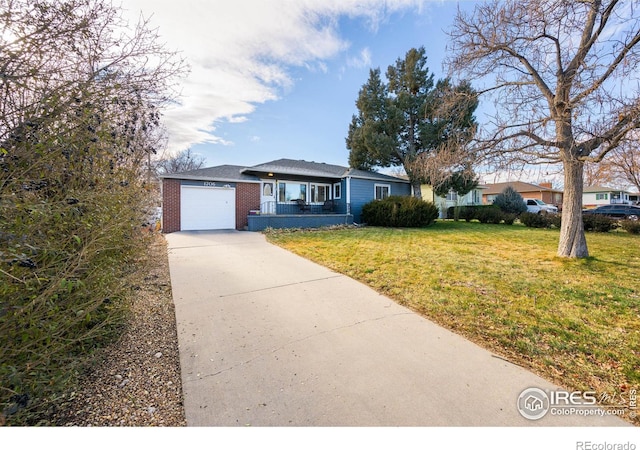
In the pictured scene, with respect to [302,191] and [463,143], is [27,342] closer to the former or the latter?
[463,143]

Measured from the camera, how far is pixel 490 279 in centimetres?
494

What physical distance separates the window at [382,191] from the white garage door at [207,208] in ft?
28.8

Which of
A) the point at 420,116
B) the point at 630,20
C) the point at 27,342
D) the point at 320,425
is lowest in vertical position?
the point at 320,425

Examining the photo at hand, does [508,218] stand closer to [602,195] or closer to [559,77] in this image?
[559,77]

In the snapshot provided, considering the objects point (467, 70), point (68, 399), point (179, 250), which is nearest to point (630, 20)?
point (467, 70)

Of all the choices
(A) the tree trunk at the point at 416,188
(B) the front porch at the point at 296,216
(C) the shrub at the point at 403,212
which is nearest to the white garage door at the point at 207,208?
(B) the front porch at the point at 296,216

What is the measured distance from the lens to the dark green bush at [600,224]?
12898 mm

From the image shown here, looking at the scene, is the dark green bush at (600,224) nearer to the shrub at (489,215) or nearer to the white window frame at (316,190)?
→ the shrub at (489,215)

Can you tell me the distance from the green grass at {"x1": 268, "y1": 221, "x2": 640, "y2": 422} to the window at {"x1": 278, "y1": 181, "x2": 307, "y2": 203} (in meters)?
8.16

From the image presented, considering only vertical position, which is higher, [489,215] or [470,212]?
[470,212]

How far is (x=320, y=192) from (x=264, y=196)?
3.76m

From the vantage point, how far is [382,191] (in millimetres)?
17453

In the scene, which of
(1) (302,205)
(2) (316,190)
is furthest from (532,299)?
(2) (316,190)

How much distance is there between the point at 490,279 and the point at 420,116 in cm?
1462
